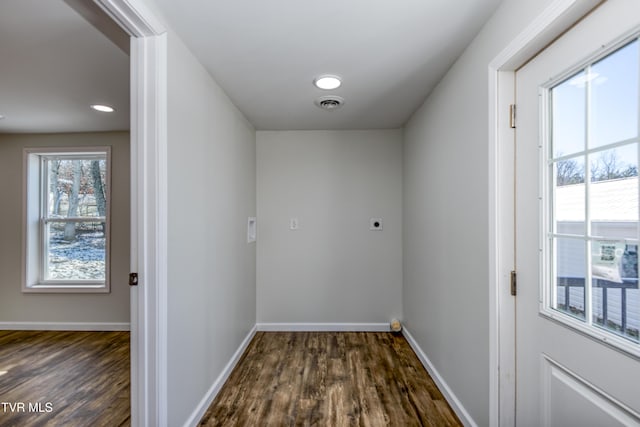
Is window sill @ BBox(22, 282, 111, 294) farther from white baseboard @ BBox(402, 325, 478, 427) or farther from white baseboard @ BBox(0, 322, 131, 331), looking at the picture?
white baseboard @ BBox(402, 325, 478, 427)

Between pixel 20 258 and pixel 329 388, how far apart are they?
12.5 feet

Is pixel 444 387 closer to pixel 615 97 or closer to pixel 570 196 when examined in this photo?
pixel 570 196

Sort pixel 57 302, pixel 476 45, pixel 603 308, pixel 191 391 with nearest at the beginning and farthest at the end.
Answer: pixel 603 308
pixel 476 45
pixel 191 391
pixel 57 302

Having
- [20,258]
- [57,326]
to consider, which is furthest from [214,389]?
[20,258]

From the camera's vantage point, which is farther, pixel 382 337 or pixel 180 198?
pixel 382 337

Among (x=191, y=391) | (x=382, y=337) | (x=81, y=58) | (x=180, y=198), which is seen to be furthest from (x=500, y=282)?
(x=81, y=58)

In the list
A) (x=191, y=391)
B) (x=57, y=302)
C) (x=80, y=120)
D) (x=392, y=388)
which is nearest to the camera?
(x=191, y=391)

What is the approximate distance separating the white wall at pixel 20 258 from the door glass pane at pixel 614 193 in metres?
3.97

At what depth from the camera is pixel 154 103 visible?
140 cm

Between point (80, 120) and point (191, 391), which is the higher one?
point (80, 120)

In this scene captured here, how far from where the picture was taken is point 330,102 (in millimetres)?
2469

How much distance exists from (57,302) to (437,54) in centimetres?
451

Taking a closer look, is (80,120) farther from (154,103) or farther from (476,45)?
(476,45)

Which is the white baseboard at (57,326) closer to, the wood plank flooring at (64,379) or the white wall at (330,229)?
the wood plank flooring at (64,379)
